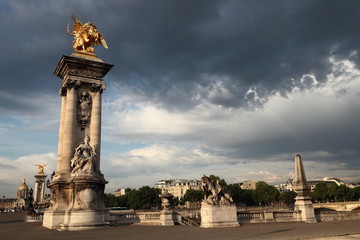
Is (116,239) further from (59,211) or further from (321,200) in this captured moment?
(321,200)

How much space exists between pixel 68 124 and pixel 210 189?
38.7ft

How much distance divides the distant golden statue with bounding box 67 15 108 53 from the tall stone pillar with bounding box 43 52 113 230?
1.01 m

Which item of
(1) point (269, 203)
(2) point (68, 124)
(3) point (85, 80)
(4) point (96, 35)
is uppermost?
(4) point (96, 35)

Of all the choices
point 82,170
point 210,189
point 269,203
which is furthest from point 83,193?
point 269,203

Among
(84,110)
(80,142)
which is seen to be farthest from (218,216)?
(84,110)

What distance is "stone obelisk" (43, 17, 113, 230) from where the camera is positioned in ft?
73.8

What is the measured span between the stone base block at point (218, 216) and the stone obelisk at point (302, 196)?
673 centimetres

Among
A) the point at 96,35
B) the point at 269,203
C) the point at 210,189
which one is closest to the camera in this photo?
the point at 210,189

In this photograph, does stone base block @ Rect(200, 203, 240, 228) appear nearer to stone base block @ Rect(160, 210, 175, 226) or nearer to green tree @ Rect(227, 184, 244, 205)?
stone base block @ Rect(160, 210, 175, 226)

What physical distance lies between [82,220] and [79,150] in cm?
487

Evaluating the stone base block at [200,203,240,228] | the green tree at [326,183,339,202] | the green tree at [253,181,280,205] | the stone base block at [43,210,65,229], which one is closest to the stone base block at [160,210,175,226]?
the stone base block at [200,203,240,228]

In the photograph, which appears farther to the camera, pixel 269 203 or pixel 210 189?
pixel 269 203

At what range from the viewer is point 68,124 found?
25.5 m

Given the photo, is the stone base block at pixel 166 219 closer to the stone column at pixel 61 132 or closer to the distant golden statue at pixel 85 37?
the stone column at pixel 61 132
